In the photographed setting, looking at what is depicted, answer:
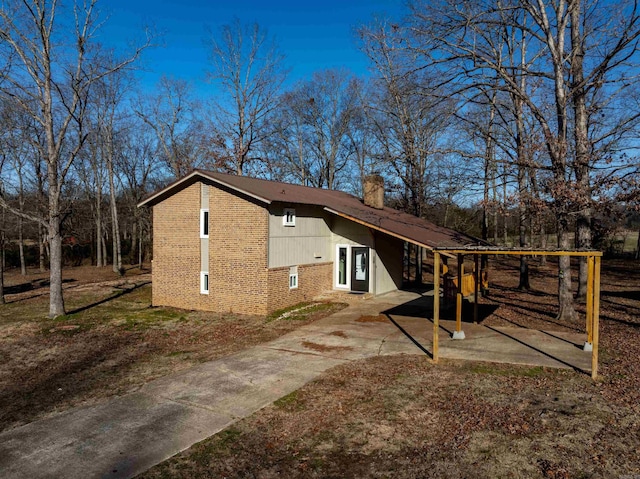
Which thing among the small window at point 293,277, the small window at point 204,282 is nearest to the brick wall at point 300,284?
the small window at point 293,277

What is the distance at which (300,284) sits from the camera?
16.8m

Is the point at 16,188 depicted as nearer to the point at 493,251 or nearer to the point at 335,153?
the point at 335,153

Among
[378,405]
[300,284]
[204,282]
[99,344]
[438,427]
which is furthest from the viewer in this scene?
[300,284]

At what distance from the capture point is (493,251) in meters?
9.23

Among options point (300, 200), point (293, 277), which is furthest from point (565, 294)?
point (300, 200)

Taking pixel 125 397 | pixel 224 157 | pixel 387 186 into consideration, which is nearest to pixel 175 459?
pixel 125 397

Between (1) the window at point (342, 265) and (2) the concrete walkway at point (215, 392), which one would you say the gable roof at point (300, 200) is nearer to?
(1) the window at point (342, 265)

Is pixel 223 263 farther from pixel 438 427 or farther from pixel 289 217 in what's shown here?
pixel 438 427

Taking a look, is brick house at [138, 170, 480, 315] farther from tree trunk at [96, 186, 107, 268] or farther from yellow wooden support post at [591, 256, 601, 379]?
tree trunk at [96, 186, 107, 268]

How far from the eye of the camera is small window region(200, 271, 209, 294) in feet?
54.3

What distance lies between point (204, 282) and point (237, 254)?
205 cm

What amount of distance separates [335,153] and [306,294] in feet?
71.1

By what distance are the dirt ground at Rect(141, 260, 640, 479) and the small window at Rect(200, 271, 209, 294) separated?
28.9 ft

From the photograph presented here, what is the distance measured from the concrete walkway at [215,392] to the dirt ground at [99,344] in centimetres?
67
